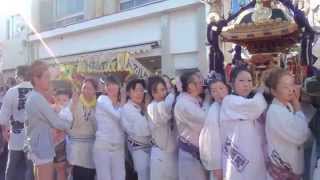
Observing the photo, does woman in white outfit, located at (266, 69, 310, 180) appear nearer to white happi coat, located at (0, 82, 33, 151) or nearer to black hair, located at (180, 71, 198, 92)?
black hair, located at (180, 71, 198, 92)

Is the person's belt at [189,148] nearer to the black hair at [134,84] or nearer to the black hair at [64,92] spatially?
the black hair at [134,84]

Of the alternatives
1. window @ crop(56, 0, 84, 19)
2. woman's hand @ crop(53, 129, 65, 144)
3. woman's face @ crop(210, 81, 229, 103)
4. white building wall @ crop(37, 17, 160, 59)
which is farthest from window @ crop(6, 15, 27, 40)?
woman's face @ crop(210, 81, 229, 103)

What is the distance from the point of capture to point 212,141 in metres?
4.44

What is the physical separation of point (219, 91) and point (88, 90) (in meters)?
1.81

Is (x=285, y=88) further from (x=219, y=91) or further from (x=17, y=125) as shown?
(x=17, y=125)

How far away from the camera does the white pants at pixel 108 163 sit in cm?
550

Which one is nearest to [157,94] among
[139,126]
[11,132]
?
→ [139,126]

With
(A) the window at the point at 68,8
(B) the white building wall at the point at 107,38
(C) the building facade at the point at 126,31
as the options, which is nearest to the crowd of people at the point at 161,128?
(C) the building facade at the point at 126,31

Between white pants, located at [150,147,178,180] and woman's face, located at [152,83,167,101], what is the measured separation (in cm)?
55

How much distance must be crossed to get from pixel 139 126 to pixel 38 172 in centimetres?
118

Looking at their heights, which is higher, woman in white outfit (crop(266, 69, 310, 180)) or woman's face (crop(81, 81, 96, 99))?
woman's face (crop(81, 81, 96, 99))

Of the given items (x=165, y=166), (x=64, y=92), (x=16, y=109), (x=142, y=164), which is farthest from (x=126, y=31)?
(x=165, y=166)

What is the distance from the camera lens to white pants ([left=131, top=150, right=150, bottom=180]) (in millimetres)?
5461

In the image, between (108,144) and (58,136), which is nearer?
(108,144)
